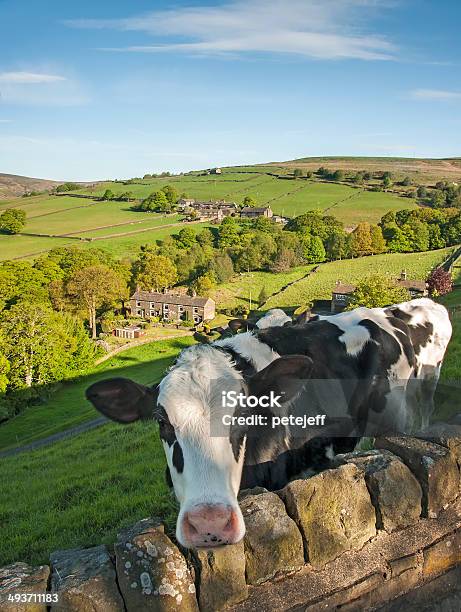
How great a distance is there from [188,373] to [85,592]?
6.00 feet

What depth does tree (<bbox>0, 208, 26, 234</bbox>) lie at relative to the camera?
109312mm

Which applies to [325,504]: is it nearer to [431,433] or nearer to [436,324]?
[431,433]

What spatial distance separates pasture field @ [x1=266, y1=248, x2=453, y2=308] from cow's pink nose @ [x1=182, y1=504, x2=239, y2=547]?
66577mm

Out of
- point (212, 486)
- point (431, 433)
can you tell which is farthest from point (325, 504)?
point (431, 433)

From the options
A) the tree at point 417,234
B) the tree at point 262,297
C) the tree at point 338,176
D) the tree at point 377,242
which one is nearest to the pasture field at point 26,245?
the tree at point 262,297

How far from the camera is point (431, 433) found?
413cm

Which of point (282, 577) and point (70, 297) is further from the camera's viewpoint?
point (70, 297)

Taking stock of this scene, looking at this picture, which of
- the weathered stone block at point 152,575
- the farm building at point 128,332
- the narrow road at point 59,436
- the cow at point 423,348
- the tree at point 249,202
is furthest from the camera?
the tree at point 249,202

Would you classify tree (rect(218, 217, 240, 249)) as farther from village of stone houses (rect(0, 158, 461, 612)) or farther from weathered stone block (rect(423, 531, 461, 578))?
weathered stone block (rect(423, 531, 461, 578))

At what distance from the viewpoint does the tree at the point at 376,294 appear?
152 feet

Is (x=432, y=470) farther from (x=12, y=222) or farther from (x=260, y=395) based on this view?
(x=12, y=222)

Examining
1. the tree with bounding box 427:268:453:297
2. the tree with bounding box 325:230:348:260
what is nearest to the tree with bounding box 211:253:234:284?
the tree with bounding box 325:230:348:260

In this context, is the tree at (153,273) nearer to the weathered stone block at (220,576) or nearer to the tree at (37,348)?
the tree at (37,348)

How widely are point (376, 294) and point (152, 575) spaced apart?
150 feet
